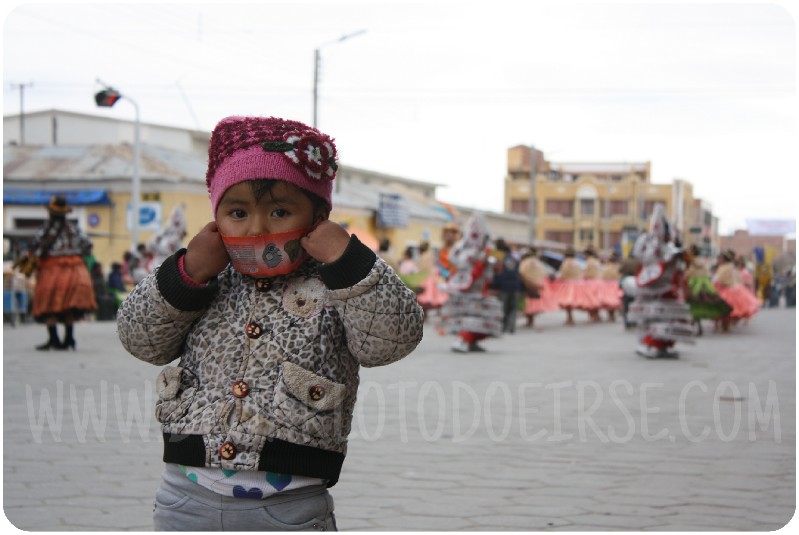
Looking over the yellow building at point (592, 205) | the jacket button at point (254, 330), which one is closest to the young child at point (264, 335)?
the jacket button at point (254, 330)

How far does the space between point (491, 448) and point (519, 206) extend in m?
74.3

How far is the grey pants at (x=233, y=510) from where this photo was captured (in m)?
2.69

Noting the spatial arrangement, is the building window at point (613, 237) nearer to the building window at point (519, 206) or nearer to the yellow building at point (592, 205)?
the yellow building at point (592, 205)

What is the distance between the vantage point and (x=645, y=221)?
81500 millimetres

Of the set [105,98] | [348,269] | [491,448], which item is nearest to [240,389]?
[348,269]

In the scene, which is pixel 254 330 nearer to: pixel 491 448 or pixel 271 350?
pixel 271 350

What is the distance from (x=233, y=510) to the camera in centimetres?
269

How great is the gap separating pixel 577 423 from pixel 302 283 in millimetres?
5808

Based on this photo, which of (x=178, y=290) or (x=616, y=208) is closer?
(x=178, y=290)

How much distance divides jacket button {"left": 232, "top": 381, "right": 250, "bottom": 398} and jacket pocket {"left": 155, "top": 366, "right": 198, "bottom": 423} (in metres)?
0.13

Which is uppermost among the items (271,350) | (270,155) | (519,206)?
(519,206)

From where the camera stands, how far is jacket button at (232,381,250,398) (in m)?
2.67

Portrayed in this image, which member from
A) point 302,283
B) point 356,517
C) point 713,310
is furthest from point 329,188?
point 713,310

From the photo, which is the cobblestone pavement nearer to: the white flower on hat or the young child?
the young child
